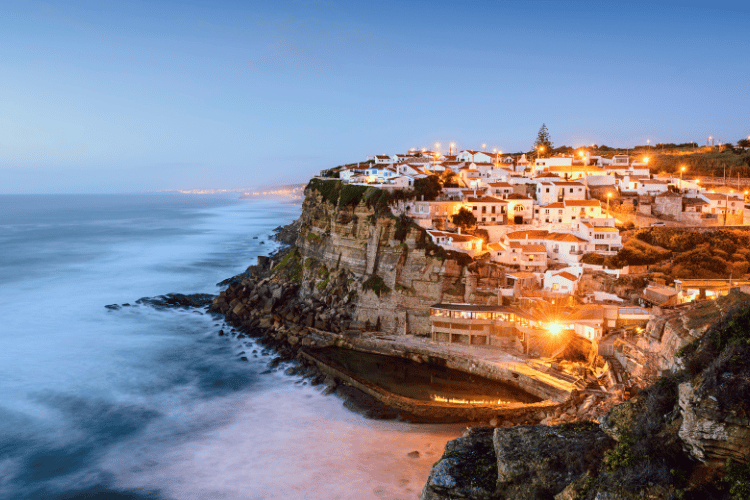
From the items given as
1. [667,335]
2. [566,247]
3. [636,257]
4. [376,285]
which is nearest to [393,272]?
[376,285]

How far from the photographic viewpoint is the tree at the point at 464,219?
28.3 meters

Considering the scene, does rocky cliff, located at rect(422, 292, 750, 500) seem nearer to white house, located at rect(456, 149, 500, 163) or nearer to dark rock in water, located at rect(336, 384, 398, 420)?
dark rock in water, located at rect(336, 384, 398, 420)

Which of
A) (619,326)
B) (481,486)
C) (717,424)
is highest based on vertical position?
(717,424)

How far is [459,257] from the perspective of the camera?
937 inches

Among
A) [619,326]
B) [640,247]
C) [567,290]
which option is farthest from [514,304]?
[640,247]

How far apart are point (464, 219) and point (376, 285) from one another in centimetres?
706

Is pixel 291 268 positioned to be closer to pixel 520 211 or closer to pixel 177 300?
pixel 177 300

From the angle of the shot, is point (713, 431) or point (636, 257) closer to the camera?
point (713, 431)

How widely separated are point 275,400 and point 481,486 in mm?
12634

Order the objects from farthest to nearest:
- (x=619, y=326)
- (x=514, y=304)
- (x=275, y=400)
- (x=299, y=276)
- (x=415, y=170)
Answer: (x=415, y=170), (x=299, y=276), (x=514, y=304), (x=619, y=326), (x=275, y=400)

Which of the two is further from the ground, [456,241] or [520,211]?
[520,211]

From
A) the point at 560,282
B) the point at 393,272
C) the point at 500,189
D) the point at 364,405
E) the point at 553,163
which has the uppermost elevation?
the point at 553,163

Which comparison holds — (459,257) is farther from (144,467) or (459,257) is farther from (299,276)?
(144,467)

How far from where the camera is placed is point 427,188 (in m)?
30.9
